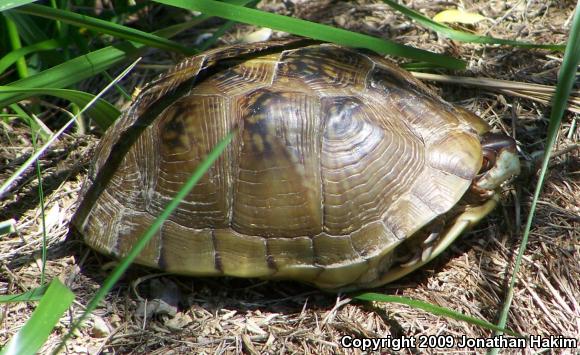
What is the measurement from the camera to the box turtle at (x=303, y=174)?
8.06 feet

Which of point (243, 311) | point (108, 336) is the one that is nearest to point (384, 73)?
point (243, 311)

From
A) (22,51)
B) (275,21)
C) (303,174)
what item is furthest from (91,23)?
(303,174)

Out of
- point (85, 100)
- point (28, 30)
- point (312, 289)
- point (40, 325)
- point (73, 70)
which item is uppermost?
point (28, 30)

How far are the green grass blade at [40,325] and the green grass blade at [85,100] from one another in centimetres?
94

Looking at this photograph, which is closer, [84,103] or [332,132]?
Answer: [332,132]

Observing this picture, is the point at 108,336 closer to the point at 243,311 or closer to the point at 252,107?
the point at 243,311

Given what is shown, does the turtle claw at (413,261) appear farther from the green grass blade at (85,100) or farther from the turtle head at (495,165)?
the green grass blade at (85,100)

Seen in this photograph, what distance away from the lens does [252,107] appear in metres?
2.49

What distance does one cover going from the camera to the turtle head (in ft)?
8.57

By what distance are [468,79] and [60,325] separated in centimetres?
223

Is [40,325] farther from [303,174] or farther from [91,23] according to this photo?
[91,23]

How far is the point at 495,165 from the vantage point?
8.61 feet

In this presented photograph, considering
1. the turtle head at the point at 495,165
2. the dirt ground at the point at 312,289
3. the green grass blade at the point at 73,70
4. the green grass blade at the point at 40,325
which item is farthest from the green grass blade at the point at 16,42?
the turtle head at the point at 495,165

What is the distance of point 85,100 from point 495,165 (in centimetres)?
175
